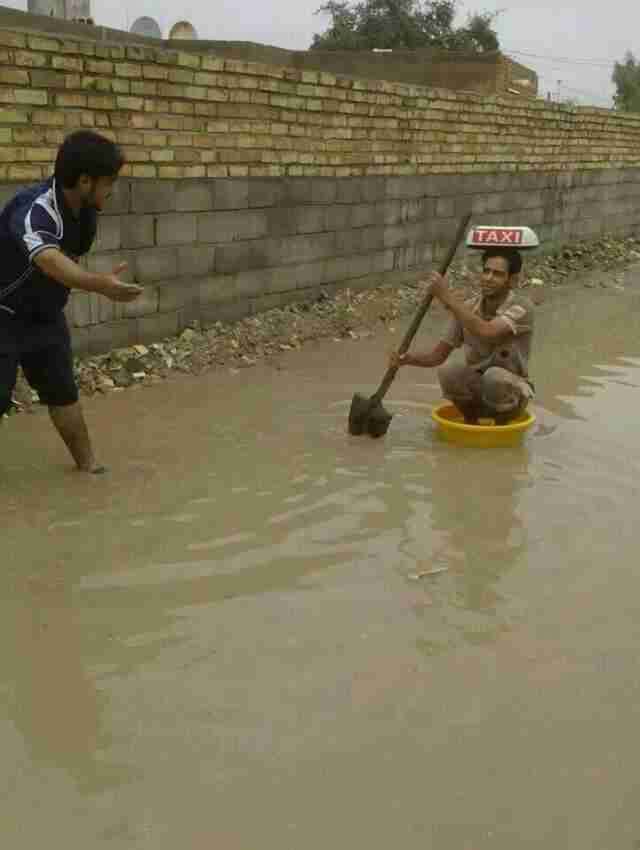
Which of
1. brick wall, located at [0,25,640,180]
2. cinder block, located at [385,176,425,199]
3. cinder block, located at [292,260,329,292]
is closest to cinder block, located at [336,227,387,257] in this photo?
cinder block, located at [292,260,329,292]

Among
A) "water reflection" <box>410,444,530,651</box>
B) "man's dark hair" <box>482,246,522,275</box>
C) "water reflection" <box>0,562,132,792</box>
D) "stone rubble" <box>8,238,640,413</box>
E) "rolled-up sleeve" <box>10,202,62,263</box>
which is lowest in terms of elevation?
"water reflection" <box>0,562,132,792</box>

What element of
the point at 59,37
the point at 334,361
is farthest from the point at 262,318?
the point at 59,37

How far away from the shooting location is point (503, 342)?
179 inches

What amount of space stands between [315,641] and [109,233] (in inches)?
133

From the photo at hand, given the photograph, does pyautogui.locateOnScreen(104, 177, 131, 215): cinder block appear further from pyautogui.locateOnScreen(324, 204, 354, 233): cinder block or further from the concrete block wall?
pyautogui.locateOnScreen(324, 204, 354, 233): cinder block

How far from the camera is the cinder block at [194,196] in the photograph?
19.0ft

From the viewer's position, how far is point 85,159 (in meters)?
3.24

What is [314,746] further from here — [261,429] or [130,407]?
[130,407]

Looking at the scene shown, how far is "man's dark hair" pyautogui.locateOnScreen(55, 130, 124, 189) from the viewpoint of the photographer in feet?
10.6

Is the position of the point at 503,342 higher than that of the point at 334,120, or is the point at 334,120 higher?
the point at 334,120

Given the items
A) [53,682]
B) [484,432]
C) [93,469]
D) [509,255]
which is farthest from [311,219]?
[53,682]

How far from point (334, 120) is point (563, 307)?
2.99m

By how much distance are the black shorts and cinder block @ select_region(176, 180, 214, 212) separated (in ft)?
7.62

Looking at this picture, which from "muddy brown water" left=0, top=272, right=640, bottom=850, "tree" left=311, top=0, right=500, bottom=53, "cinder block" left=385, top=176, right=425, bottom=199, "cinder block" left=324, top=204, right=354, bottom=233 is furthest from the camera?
"tree" left=311, top=0, right=500, bottom=53
